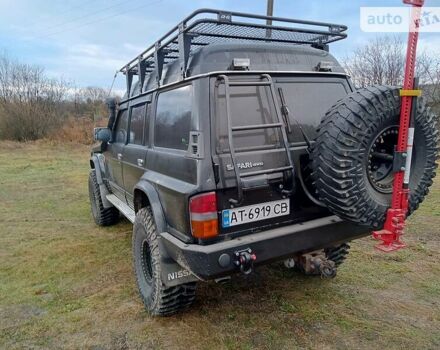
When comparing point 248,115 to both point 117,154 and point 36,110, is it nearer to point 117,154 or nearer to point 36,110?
point 117,154

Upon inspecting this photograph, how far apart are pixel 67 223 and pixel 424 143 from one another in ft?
16.7

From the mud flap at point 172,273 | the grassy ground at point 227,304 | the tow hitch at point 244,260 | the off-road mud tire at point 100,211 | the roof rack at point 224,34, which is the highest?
the roof rack at point 224,34

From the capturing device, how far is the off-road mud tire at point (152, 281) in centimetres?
273

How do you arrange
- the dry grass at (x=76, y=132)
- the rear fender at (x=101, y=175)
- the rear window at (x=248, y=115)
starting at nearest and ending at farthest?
the rear window at (x=248, y=115) → the rear fender at (x=101, y=175) → the dry grass at (x=76, y=132)

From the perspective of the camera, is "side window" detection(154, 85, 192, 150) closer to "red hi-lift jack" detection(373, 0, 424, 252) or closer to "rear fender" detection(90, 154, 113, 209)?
"red hi-lift jack" detection(373, 0, 424, 252)

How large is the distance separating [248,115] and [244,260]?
97cm

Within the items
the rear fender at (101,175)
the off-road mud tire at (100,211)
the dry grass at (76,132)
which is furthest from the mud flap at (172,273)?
the dry grass at (76,132)

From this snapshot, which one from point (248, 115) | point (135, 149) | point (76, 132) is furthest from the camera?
→ point (76, 132)

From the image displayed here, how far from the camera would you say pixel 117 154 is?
4320 mm

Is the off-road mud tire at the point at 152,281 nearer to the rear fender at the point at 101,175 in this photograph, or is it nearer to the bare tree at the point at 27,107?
the rear fender at the point at 101,175

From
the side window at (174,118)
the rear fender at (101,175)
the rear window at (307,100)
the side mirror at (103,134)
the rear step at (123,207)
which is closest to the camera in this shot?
the side window at (174,118)

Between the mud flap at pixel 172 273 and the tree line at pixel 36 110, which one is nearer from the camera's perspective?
the mud flap at pixel 172 273

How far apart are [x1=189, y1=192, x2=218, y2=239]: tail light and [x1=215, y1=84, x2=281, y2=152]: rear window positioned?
38cm

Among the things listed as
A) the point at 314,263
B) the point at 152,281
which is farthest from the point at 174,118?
the point at 314,263
